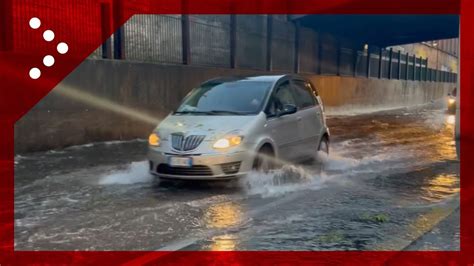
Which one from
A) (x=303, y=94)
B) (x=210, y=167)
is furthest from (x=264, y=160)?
(x=303, y=94)

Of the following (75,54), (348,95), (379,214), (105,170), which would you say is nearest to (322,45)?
(348,95)

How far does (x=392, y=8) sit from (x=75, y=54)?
1428 centimetres

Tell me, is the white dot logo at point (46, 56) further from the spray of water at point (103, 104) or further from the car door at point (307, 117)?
the car door at point (307, 117)

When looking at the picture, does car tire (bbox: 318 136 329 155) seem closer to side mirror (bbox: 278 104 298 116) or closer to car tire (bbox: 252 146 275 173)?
side mirror (bbox: 278 104 298 116)

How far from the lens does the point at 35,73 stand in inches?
416

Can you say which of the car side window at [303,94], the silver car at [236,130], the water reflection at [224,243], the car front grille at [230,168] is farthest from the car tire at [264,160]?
the water reflection at [224,243]

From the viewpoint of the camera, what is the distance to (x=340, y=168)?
8.88 meters

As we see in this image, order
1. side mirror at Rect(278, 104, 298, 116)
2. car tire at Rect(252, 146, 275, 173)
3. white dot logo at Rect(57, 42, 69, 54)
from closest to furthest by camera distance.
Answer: car tire at Rect(252, 146, 275, 173), side mirror at Rect(278, 104, 298, 116), white dot logo at Rect(57, 42, 69, 54)

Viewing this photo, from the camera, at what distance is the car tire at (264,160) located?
709cm

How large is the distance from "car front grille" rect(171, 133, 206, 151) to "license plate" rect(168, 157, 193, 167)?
0.14 metres

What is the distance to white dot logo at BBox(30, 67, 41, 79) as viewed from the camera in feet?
33.8

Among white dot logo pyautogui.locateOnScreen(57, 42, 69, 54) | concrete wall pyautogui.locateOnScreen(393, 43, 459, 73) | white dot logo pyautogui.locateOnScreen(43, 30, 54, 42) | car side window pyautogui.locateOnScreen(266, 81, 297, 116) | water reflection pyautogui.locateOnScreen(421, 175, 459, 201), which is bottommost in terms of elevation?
water reflection pyautogui.locateOnScreen(421, 175, 459, 201)

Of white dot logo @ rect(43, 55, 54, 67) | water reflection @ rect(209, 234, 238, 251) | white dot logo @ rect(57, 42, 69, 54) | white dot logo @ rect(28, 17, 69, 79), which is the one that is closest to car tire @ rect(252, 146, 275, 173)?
water reflection @ rect(209, 234, 238, 251)

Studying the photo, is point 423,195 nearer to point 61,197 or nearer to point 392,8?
point 61,197
